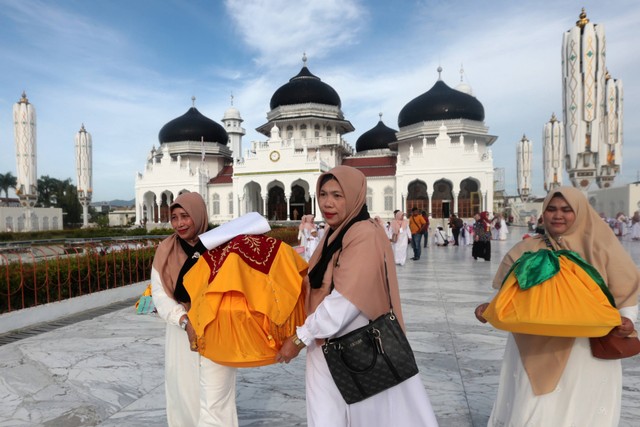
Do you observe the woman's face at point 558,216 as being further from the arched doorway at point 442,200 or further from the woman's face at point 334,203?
the arched doorway at point 442,200

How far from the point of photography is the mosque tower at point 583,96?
19.3m

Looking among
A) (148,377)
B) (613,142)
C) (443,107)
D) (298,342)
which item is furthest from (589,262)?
(443,107)

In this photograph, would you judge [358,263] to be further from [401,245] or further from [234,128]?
[234,128]

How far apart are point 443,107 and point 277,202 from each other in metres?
14.9

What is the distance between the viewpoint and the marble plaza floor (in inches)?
105

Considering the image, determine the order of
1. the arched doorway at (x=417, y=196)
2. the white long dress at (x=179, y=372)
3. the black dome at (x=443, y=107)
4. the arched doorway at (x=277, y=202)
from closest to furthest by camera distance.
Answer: the white long dress at (x=179, y=372)
the arched doorway at (x=417, y=196)
the black dome at (x=443, y=107)
the arched doorway at (x=277, y=202)

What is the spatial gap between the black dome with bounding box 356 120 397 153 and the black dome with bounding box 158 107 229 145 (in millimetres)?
13208

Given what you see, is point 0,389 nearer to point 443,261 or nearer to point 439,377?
point 439,377

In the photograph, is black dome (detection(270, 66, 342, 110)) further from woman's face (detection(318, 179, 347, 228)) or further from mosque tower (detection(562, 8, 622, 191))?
woman's face (detection(318, 179, 347, 228))

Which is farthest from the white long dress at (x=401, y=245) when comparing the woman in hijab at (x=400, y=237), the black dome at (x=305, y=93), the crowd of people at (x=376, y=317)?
the black dome at (x=305, y=93)

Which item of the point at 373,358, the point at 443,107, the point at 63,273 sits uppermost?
the point at 443,107

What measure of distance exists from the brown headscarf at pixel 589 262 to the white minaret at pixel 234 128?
46358mm

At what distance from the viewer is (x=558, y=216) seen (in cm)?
196

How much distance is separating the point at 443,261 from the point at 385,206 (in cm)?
1867
